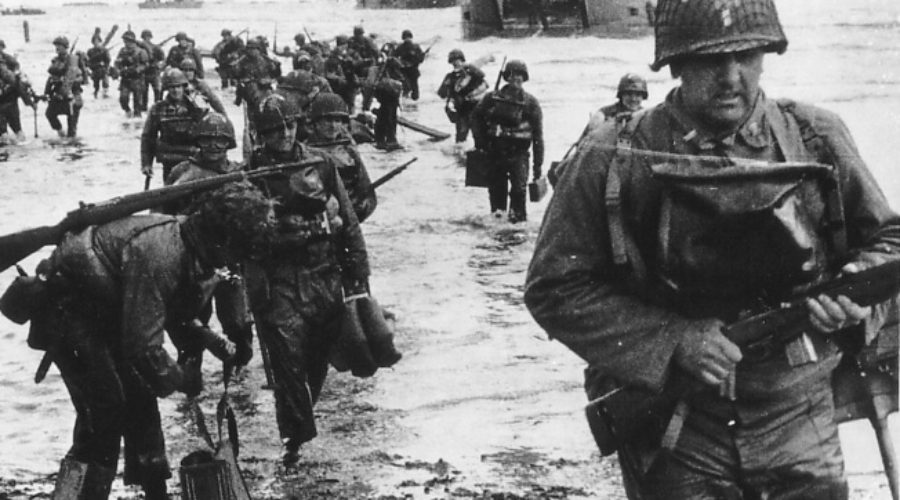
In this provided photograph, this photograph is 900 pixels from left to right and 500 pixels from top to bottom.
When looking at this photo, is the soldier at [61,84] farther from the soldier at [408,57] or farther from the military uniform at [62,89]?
the soldier at [408,57]

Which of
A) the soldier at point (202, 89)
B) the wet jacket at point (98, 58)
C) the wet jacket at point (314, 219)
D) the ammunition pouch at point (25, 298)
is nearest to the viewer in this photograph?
the ammunition pouch at point (25, 298)

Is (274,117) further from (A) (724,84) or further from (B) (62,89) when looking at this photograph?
(B) (62,89)

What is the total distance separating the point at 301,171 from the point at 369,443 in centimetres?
169

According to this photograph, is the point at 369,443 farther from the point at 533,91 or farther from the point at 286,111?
the point at 533,91

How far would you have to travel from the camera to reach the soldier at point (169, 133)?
11805 millimetres

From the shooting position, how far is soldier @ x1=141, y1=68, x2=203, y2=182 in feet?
38.7

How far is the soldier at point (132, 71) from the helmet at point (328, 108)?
21127mm

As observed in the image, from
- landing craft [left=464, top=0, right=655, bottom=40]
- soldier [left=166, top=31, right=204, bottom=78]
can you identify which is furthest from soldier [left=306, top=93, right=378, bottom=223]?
landing craft [left=464, top=0, right=655, bottom=40]

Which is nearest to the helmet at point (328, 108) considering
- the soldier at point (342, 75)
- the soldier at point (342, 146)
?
the soldier at point (342, 146)

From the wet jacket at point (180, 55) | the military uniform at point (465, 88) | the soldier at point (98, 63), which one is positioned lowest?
the soldier at point (98, 63)

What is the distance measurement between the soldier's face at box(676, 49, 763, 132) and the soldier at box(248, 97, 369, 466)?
3.86m

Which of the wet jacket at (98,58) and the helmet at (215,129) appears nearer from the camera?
the helmet at (215,129)

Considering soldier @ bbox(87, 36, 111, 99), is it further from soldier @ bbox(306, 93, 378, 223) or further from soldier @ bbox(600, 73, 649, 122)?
soldier @ bbox(306, 93, 378, 223)

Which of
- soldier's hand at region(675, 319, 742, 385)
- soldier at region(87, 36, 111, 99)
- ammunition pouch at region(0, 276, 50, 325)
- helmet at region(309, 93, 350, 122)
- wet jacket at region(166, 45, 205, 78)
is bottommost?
soldier at region(87, 36, 111, 99)
